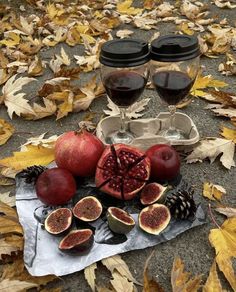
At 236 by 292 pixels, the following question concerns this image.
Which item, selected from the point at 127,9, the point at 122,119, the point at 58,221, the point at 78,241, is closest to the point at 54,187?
the point at 58,221

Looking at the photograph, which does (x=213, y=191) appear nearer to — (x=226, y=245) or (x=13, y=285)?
(x=226, y=245)

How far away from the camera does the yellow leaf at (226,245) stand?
1647 mm

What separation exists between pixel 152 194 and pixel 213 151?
574 millimetres

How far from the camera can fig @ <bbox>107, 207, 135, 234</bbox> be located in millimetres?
1759

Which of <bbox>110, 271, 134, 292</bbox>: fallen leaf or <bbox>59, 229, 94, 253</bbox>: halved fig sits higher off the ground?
<bbox>59, 229, 94, 253</bbox>: halved fig

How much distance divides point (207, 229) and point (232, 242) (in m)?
0.16

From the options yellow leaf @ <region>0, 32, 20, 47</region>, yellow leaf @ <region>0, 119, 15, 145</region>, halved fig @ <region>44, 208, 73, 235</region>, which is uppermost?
halved fig @ <region>44, 208, 73, 235</region>

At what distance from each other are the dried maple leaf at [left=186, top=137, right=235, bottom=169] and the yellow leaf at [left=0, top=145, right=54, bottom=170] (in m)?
0.81

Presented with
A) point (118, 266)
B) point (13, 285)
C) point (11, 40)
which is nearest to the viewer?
point (13, 285)

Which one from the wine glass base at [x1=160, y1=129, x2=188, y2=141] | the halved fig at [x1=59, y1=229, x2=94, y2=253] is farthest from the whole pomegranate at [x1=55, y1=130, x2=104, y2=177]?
the wine glass base at [x1=160, y1=129, x2=188, y2=141]

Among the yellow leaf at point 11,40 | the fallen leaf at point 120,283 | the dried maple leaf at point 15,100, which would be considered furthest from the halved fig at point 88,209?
the yellow leaf at point 11,40

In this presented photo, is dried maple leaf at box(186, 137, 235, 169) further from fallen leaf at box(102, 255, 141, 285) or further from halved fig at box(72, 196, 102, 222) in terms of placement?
fallen leaf at box(102, 255, 141, 285)

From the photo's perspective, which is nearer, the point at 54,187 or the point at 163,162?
the point at 54,187

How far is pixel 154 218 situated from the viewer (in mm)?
1841
